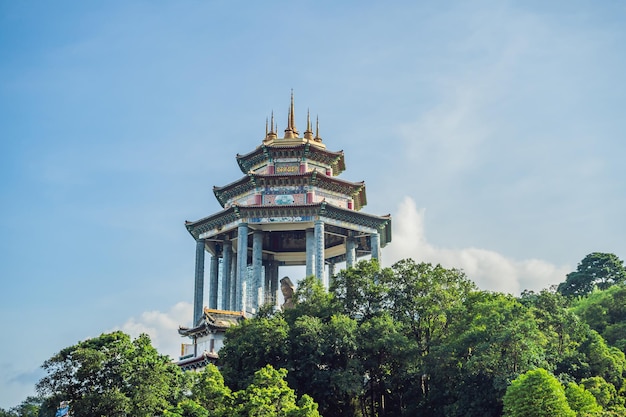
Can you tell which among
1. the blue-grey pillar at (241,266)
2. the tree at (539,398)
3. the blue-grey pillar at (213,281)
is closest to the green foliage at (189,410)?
the tree at (539,398)

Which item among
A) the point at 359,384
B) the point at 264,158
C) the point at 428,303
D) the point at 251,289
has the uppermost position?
the point at 264,158

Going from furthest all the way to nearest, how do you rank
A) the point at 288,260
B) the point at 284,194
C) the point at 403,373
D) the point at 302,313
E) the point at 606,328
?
the point at 288,260, the point at 284,194, the point at 606,328, the point at 302,313, the point at 403,373

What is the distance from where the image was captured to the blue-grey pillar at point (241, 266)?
38.3 m

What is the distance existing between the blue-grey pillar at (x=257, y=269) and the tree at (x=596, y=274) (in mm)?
26389

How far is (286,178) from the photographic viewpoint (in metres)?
40.8

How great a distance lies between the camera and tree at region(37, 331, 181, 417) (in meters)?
25.7

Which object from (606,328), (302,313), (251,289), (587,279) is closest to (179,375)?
(302,313)

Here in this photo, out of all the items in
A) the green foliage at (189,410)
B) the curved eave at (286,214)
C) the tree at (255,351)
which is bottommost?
the green foliage at (189,410)

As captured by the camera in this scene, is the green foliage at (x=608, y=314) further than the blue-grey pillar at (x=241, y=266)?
No

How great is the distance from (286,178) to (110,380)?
55.8 ft

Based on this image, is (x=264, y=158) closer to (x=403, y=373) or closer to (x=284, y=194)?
(x=284, y=194)

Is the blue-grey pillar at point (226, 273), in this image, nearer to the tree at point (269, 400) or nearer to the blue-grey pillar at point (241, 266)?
the blue-grey pillar at point (241, 266)

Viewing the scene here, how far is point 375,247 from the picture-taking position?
4141 centimetres

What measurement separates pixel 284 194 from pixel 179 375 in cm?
1512
